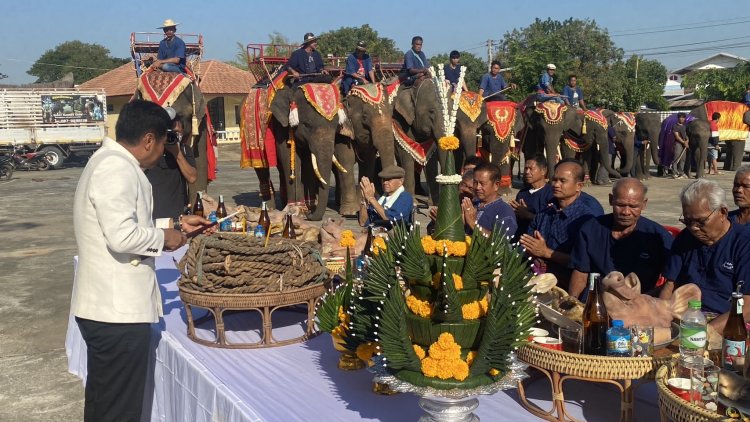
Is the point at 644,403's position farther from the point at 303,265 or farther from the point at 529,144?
the point at 529,144

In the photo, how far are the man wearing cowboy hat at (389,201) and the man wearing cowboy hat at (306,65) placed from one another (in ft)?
19.9

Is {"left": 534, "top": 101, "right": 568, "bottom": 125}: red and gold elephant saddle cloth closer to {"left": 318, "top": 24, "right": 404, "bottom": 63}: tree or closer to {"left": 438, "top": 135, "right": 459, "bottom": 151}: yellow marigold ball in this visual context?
{"left": 438, "top": 135, "right": 459, "bottom": 151}: yellow marigold ball

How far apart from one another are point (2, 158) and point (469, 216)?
69.8 ft

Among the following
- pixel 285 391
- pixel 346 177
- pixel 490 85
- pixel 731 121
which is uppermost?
pixel 490 85

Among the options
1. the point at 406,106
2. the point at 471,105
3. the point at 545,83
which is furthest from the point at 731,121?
the point at 406,106

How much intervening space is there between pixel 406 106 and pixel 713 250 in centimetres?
900

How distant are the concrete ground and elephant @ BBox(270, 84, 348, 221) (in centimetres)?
58

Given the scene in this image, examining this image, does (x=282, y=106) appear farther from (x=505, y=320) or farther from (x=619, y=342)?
(x=505, y=320)

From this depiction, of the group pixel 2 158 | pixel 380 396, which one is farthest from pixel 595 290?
pixel 2 158

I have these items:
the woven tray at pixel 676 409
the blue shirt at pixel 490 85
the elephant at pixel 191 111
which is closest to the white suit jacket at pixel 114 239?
the woven tray at pixel 676 409

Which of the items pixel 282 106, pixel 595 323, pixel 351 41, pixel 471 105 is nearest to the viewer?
pixel 595 323

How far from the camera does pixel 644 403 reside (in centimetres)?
270

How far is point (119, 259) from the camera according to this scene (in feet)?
10.2

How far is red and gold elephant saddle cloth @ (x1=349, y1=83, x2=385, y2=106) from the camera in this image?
457 inches
